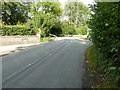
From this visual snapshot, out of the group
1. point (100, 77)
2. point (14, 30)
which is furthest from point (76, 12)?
point (100, 77)

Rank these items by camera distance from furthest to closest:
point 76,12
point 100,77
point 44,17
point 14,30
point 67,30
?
point 76,12 < point 67,30 < point 44,17 < point 14,30 < point 100,77

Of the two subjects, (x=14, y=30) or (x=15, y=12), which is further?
(x=15, y=12)

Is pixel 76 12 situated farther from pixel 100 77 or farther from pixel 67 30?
pixel 100 77

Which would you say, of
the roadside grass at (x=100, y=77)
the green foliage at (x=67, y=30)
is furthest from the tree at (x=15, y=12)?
the roadside grass at (x=100, y=77)

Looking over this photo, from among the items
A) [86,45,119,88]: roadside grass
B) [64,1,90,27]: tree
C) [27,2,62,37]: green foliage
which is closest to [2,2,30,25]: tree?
[27,2,62,37]: green foliage

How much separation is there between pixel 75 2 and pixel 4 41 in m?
51.0

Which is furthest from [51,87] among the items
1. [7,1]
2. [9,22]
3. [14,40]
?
[9,22]

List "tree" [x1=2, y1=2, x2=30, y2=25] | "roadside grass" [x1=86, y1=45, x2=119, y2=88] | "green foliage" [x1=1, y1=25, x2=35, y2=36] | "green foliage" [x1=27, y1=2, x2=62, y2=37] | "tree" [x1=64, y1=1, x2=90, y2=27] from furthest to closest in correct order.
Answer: "tree" [x1=64, y1=1, x2=90, y2=27], "tree" [x1=2, y1=2, x2=30, y2=25], "green foliage" [x1=27, y1=2, x2=62, y2=37], "green foliage" [x1=1, y1=25, x2=35, y2=36], "roadside grass" [x1=86, y1=45, x2=119, y2=88]

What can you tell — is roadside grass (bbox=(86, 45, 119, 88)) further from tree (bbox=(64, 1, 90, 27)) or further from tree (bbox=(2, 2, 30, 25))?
tree (bbox=(64, 1, 90, 27))

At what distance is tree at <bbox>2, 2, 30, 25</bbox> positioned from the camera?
2871 cm

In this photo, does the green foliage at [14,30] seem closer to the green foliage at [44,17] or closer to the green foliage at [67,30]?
the green foliage at [44,17]

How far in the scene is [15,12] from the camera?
31297mm

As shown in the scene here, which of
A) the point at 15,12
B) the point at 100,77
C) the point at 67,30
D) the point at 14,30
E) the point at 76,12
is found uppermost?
the point at 76,12

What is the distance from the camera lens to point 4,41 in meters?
16.1
